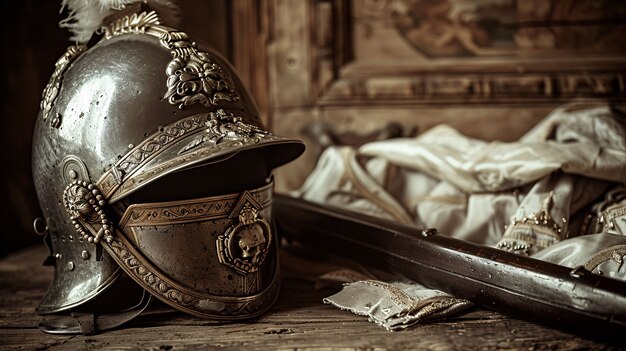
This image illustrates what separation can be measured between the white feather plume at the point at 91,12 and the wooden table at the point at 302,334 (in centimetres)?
62

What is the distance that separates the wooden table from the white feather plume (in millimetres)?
618

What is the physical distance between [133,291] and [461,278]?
2.14 feet

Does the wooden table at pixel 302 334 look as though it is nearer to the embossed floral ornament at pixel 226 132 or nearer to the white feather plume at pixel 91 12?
the embossed floral ornament at pixel 226 132

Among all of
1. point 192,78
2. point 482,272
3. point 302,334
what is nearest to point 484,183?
point 482,272

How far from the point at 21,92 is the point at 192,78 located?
997 millimetres

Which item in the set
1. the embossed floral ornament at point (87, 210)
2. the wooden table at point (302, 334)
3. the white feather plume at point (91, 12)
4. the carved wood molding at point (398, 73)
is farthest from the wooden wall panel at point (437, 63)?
the embossed floral ornament at point (87, 210)

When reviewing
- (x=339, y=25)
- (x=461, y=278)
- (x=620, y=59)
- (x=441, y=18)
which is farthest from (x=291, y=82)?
→ (x=461, y=278)

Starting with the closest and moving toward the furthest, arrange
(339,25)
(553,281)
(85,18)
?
1. (553,281)
2. (85,18)
3. (339,25)

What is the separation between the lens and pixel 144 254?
1.14m

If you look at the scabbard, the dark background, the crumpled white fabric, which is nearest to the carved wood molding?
the crumpled white fabric

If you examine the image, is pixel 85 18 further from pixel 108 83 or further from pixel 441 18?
pixel 441 18

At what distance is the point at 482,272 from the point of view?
117 cm

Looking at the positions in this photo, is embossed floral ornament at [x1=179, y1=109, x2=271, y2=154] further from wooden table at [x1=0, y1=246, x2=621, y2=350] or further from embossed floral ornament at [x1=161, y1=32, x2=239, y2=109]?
wooden table at [x1=0, y1=246, x2=621, y2=350]

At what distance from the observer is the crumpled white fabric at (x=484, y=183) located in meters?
1.38
